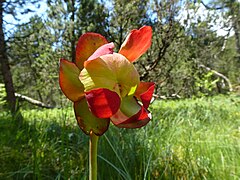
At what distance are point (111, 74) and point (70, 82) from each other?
4 cm

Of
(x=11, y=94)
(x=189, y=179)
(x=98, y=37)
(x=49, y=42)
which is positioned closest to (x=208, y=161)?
(x=189, y=179)

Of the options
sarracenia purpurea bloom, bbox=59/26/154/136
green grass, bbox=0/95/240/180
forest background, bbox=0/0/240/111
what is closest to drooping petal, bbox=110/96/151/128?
sarracenia purpurea bloom, bbox=59/26/154/136

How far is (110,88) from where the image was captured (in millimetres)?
226

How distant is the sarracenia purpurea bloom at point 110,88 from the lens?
0.73ft

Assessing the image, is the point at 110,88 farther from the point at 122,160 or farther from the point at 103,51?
the point at 122,160

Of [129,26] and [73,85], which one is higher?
[129,26]

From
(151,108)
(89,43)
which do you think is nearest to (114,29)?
(151,108)

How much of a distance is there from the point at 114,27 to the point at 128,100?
7787 mm

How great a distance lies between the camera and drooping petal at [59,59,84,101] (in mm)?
246

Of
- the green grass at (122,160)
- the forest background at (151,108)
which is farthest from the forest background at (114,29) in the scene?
the green grass at (122,160)

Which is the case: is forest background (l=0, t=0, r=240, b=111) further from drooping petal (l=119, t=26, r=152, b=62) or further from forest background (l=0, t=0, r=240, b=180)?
drooping petal (l=119, t=26, r=152, b=62)

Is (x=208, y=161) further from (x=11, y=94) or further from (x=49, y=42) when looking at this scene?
(x=49, y=42)

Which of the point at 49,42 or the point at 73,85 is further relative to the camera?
the point at 49,42

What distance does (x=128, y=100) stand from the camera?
24cm
